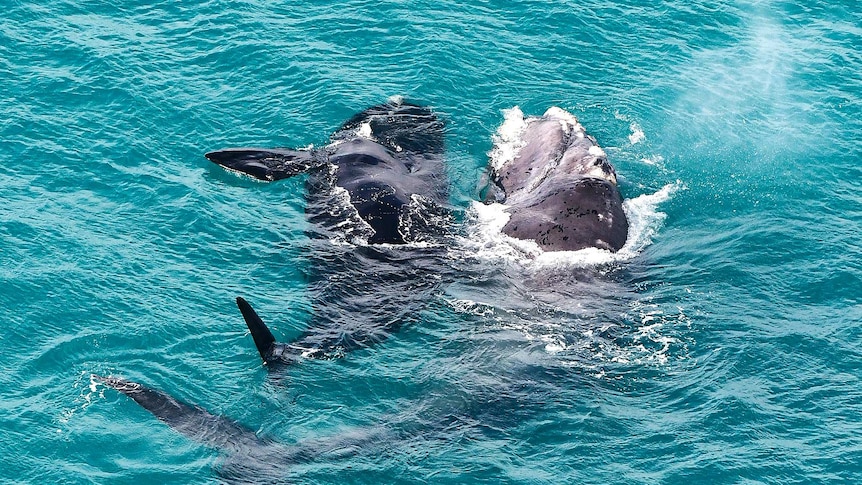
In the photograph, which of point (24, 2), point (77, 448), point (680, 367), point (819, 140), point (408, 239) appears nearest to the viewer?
point (77, 448)

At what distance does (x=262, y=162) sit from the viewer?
3853 centimetres

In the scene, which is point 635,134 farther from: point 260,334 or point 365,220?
point 260,334

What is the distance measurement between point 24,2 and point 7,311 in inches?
850

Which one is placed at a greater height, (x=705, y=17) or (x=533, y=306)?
(x=705, y=17)

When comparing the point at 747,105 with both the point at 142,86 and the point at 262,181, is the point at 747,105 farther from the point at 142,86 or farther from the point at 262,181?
the point at 142,86

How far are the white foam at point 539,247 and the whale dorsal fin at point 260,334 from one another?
28.1ft

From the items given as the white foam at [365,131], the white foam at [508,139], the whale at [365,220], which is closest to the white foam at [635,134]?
the white foam at [508,139]

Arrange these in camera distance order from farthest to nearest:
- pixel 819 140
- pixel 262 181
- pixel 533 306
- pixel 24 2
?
pixel 24 2, pixel 819 140, pixel 262 181, pixel 533 306

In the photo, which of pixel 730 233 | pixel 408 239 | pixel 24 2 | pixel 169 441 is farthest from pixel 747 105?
pixel 24 2

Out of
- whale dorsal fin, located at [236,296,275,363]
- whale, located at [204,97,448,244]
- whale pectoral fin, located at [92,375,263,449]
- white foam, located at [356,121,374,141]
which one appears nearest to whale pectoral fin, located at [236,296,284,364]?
whale dorsal fin, located at [236,296,275,363]

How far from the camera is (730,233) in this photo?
3650 cm

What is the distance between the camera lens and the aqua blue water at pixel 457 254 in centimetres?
2711

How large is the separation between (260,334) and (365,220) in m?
8.37

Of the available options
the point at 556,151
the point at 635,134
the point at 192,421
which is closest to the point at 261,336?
the point at 192,421
